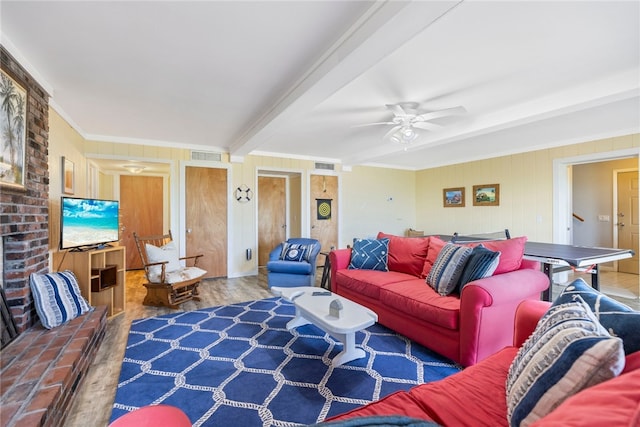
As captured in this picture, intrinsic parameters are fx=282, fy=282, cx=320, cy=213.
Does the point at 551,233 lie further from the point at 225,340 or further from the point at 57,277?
the point at 57,277

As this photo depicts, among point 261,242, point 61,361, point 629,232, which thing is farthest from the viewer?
point 261,242

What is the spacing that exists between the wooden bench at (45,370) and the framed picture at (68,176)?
63.5 inches

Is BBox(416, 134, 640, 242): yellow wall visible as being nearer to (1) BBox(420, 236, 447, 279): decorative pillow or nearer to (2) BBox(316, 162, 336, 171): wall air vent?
(2) BBox(316, 162, 336, 171): wall air vent

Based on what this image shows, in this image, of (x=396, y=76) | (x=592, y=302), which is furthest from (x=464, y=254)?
(x=396, y=76)

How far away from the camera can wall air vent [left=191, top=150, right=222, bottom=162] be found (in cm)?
475

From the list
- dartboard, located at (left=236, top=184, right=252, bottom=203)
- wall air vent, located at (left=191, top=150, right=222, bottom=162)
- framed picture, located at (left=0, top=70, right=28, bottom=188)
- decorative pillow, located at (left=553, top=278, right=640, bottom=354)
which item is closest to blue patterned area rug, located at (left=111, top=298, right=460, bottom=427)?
decorative pillow, located at (left=553, top=278, right=640, bottom=354)

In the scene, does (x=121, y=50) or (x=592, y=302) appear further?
(x=121, y=50)

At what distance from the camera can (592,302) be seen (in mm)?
1146

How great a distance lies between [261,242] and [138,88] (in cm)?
421

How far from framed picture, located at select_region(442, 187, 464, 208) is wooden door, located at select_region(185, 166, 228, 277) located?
15.5 feet

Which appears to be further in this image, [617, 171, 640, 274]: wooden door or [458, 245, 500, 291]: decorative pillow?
[617, 171, 640, 274]: wooden door

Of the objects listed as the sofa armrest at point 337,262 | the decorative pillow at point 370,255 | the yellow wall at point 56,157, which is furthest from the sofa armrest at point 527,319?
the yellow wall at point 56,157

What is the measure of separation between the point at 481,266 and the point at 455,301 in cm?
35

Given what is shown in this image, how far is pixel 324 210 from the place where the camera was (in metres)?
6.02
